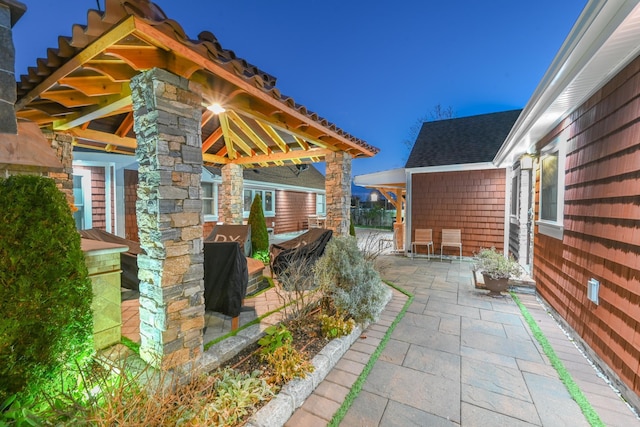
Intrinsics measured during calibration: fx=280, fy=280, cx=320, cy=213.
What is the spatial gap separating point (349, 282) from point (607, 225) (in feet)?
8.30

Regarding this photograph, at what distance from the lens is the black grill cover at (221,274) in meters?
3.08

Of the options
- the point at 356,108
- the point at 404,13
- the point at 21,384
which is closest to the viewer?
the point at 21,384

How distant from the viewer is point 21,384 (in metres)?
1.55

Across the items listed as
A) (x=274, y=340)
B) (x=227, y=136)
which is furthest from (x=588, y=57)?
(x=227, y=136)

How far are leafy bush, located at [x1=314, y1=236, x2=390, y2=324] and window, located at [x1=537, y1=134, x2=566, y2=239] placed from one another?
8.40ft

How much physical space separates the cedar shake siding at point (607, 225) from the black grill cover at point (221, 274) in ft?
11.2

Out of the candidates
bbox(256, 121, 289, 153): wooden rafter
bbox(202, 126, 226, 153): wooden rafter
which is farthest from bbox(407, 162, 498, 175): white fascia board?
bbox(202, 126, 226, 153): wooden rafter

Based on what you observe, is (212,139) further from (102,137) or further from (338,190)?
(338,190)

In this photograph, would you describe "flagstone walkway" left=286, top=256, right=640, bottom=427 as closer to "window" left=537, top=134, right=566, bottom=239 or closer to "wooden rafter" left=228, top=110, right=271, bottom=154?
"window" left=537, top=134, right=566, bottom=239

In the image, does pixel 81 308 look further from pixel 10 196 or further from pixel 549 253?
pixel 549 253

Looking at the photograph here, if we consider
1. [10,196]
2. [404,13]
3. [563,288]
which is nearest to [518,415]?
[563,288]

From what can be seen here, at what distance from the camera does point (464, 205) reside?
757cm

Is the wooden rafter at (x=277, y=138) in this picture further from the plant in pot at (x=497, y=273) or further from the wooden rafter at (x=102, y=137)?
the plant in pot at (x=497, y=273)

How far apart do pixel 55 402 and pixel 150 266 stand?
905mm
